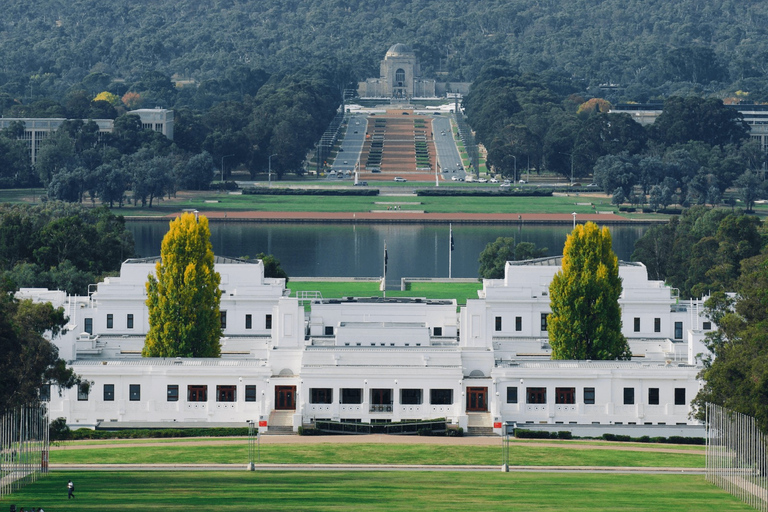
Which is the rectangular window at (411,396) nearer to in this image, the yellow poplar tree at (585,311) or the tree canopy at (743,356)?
the yellow poplar tree at (585,311)

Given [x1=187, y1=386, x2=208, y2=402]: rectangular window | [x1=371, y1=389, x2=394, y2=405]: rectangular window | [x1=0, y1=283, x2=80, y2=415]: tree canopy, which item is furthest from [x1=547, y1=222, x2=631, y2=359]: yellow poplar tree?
[x1=0, y1=283, x2=80, y2=415]: tree canopy

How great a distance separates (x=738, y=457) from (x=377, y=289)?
214 ft

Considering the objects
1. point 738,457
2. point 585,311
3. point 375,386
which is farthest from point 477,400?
point 738,457

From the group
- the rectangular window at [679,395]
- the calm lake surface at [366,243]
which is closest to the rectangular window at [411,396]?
the rectangular window at [679,395]

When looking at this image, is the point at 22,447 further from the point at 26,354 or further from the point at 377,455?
the point at 377,455

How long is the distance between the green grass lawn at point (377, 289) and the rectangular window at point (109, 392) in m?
40.7

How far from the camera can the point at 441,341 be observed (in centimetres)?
8988

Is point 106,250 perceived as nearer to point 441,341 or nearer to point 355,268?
point 355,268

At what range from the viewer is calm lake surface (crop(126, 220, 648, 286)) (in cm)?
14775

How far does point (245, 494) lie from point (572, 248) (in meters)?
30.8

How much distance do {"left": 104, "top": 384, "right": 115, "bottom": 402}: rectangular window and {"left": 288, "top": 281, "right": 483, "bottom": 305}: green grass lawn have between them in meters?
40.7

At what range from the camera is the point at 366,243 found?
170250mm

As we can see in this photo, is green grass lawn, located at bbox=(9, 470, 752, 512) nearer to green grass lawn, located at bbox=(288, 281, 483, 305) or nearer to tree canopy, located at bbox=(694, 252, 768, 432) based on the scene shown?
tree canopy, located at bbox=(694, 252, 768, 432)

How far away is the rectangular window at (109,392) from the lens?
3194 inches
